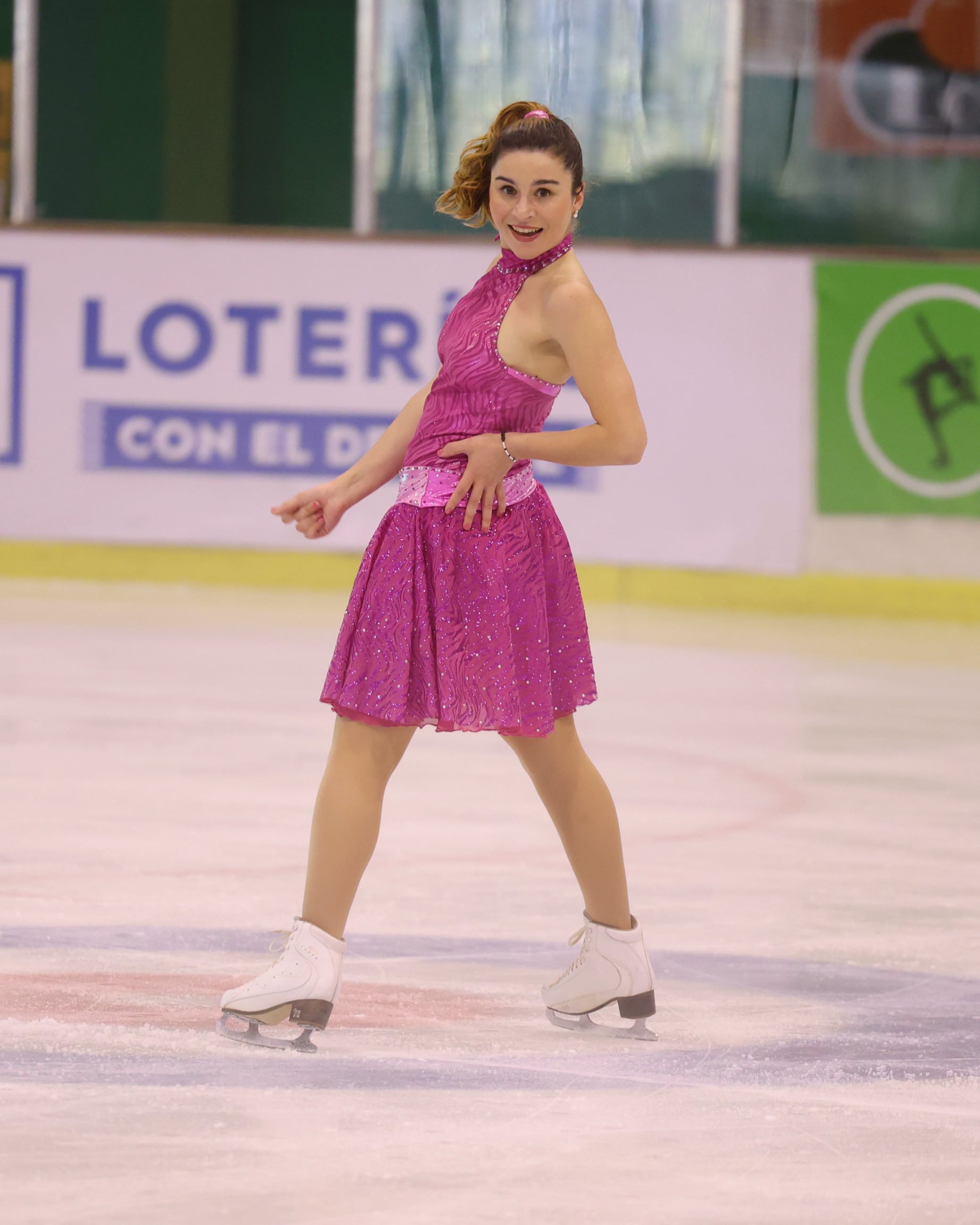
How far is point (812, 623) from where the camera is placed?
8.15 m

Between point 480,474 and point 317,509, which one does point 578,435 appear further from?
point 317,509

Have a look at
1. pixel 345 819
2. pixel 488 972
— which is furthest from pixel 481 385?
pixel 488 972

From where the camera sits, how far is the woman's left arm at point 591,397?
273 cm

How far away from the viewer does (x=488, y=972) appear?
322 centimetres

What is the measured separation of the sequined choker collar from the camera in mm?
2828

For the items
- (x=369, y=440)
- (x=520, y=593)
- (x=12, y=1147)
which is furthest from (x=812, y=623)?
(x=12, y=1147)

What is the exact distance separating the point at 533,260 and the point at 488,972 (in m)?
1.10

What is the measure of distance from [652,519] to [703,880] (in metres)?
4.59

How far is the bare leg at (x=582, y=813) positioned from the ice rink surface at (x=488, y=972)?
0.19 meters

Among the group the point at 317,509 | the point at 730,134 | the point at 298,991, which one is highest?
the point at 730,134

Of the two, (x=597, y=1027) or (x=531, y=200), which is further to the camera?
(x=597, y=1027)

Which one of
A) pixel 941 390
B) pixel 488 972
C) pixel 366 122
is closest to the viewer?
pixel 488 972

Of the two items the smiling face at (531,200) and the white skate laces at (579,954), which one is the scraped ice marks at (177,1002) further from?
the smiling face at (531,200)

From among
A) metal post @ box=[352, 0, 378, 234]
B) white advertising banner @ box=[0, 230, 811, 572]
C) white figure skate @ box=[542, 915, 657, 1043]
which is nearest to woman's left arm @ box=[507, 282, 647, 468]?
white figure skate @ box=[542, 915, 657, 1043]
